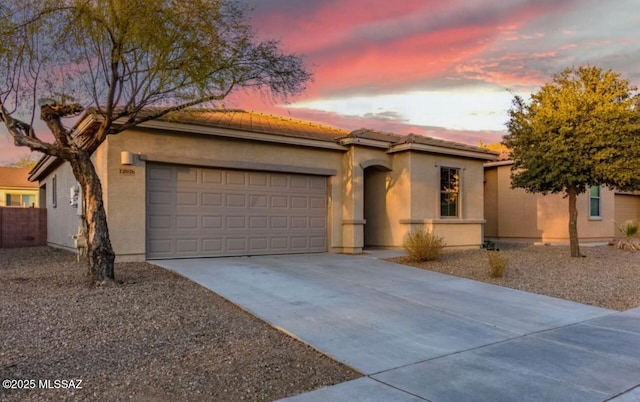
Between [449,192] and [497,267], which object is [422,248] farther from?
[449,192]

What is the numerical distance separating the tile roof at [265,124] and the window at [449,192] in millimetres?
3920

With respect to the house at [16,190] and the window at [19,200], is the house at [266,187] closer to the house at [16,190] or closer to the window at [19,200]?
the house at [16,190]

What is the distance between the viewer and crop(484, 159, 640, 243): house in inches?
803

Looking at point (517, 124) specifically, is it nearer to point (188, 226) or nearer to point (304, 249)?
point (304, 249)

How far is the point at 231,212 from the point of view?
507 inches

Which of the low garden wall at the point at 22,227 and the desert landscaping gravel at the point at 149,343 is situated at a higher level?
the low garden wall at the point at 22,227

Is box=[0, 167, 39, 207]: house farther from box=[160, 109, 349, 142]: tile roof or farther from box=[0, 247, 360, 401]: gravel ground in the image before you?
box=[0, 247, 360, 401]: gravel ground

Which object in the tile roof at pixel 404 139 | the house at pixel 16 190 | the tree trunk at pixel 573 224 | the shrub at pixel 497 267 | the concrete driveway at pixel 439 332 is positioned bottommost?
the concrete driveway at pixel 439 332

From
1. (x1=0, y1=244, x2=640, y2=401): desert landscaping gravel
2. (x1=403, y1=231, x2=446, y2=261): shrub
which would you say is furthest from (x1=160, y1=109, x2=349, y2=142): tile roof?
(x1=0, y1=244, x2=640, y2=401): desert landscaping gravel

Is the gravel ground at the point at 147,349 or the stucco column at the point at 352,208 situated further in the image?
the stucco column at the point at 352,208

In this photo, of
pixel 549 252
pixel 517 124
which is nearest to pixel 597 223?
pixel 549 252

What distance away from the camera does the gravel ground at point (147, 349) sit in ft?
14.4

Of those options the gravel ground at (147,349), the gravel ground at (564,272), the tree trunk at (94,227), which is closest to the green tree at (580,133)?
the gravel ground at (564,272)

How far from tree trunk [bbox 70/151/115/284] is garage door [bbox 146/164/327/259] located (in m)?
3.00
